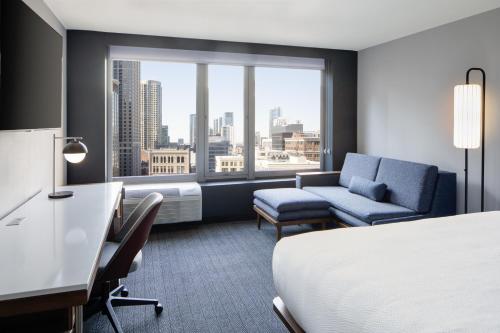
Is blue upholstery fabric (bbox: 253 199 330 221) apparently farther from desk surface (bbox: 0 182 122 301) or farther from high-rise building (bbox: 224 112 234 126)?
desk surface (bbox: 0 182 122 301)

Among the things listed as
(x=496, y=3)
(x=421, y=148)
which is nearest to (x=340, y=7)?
(x=496, y=3)

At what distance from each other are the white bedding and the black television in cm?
153

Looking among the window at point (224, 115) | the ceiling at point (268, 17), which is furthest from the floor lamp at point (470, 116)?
the window at point (224, 115)

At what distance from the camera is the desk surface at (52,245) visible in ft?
3.73

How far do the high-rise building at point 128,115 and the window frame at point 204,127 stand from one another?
0.43 feet

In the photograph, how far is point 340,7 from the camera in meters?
3.09

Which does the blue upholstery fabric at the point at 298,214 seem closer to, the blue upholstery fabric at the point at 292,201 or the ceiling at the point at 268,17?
the blue upholstery fabric at the point at 292,201

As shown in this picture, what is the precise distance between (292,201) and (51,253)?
2491 millimetres

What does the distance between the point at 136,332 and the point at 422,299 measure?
163 cm

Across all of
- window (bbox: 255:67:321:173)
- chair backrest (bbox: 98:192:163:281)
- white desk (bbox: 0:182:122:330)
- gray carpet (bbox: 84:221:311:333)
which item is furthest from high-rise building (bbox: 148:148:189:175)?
chair backrest (bbox: 98:192:163:281)

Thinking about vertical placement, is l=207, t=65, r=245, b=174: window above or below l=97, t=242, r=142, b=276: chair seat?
above

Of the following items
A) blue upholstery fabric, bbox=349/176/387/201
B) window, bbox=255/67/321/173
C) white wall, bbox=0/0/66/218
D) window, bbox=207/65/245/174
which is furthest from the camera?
window, bbox=255/67/321/173

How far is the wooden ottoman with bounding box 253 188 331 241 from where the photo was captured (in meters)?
3.55

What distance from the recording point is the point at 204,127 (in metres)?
4.47
